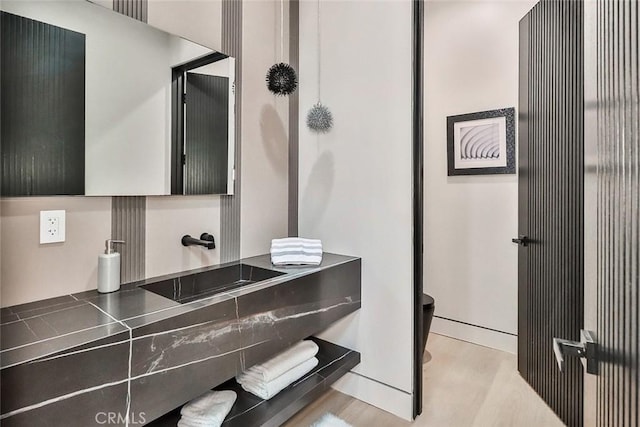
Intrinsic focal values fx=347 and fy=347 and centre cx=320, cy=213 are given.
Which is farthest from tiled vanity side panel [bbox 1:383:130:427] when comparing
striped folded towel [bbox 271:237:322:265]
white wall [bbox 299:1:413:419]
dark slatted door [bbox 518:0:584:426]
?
dark slatted door [bbox 518:0:584:426]

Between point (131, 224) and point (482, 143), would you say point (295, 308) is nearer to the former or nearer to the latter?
point (131, 224)

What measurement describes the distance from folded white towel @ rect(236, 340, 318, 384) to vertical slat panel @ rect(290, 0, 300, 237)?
79 cm

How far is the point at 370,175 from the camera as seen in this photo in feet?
6.75

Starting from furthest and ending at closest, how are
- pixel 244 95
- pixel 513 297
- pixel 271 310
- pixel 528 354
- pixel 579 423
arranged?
pixel 513 297 → pixel 528 354 → pixel 244 95 → pixel 579 423 → pixel 271 310

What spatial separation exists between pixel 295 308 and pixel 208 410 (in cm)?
55

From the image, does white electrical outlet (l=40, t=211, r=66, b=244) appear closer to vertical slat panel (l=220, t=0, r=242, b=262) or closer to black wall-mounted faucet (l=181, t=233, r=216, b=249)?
black wall-mounted faucet (l=181, t=233, r=216, b=249)

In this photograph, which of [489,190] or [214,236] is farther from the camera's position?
[489,190]

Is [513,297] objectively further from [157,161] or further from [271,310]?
[157,161]

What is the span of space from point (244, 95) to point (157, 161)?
0.69m

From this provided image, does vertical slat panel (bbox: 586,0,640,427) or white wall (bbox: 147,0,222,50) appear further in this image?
white wall (bbox: 147,0,222,50)

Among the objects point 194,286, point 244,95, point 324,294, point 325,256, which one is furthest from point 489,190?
point 194,286

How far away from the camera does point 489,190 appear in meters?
2.80

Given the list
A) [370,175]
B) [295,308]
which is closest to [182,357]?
[295,308]

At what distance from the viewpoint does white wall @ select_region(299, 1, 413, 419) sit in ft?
6.36
